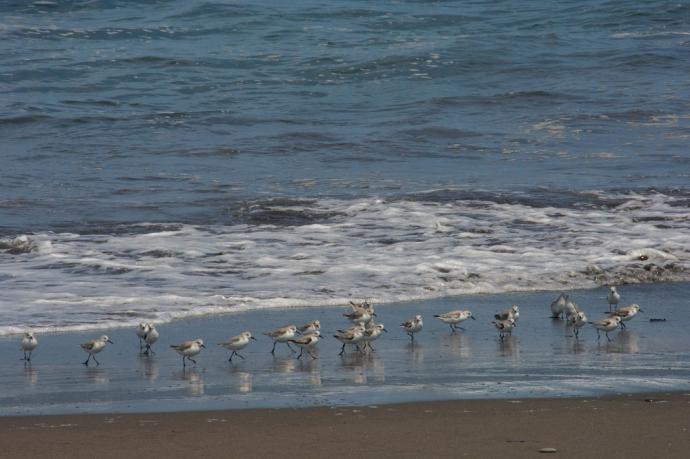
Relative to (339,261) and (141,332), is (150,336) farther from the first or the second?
(339,261)

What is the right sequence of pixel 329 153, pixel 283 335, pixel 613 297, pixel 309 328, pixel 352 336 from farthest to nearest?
pixel 329 153
pixel 613 297
pixel 309 328
pixel 283 335
pixel 352 336

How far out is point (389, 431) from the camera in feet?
21.0

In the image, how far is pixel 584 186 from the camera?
1620 centimetres

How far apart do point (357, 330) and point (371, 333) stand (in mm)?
159

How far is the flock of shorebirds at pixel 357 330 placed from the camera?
8578mm

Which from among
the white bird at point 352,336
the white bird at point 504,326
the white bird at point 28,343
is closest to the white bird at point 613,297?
the white bird at point 504,326

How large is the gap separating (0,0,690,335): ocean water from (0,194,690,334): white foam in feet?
0.13

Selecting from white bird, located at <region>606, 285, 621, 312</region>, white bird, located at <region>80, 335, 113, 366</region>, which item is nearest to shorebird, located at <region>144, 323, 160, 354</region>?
white bird, located at <region>80, 335, 113, 366</region>

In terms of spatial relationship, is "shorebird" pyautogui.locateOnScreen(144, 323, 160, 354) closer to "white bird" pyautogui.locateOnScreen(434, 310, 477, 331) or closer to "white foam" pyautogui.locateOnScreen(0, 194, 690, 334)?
"white foam" pyautogui.locateOnScreen(0, 194, 690, 334)

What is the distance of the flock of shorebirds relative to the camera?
858cm

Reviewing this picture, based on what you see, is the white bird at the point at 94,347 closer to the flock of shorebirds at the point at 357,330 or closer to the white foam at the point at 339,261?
the flock of shorebirds at the point at 357,330

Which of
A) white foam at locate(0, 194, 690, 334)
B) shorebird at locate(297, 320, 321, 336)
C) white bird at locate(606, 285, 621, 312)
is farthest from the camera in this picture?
white foam at locate(0, 194, 690, 334)

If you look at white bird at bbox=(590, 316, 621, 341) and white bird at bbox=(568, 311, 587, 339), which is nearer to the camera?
white bird at bbox=(590, 316, 621, 341)

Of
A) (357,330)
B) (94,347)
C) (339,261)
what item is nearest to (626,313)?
(357,330)
